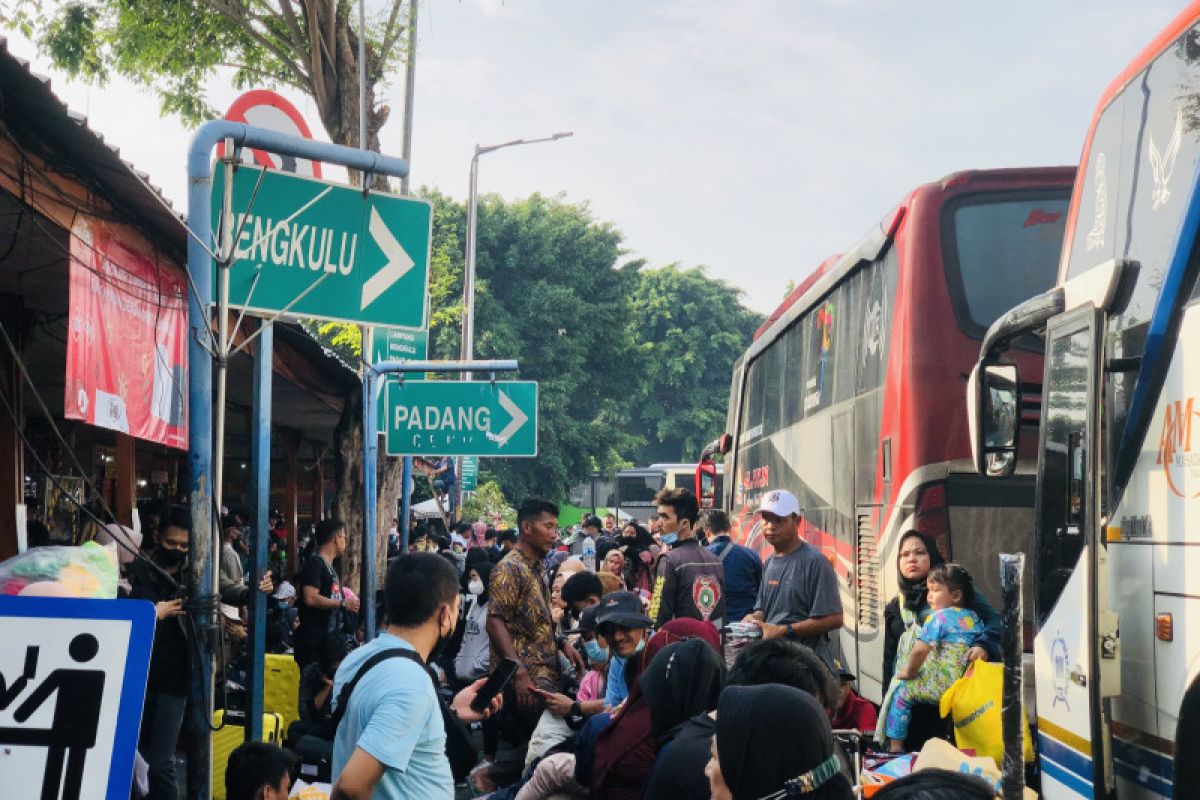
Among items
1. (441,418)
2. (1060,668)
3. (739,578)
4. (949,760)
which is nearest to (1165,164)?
(1060,668)

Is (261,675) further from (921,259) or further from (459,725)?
(921,259)

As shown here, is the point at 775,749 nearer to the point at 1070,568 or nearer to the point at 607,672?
the point at 1070,568

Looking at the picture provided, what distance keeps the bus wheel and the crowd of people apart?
1065mm

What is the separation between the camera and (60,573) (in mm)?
4156

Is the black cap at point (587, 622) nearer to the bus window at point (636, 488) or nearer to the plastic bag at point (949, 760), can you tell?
the plastic bag at point (949, 760)

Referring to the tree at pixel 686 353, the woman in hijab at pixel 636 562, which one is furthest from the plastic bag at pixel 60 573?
the tree at pixel 686 353

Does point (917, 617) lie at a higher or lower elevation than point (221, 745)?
higher

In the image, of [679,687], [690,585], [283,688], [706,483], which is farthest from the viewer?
[706,483]

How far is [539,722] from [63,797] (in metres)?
4.01

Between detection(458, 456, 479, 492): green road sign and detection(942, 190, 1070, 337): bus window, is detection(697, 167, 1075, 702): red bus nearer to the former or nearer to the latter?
detection(942, 190, 1070, 337): bus window

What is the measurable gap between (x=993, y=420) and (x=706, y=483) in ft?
62.7

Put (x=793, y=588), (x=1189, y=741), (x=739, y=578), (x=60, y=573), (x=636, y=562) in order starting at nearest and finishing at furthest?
(x=1189, y=741) → (x=60, y=573) → (x=793, y=588) → (x=739, y=578) → (x=636, y=562)

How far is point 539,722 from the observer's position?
21.7ft

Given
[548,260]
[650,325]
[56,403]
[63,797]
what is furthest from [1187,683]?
[650,325]
